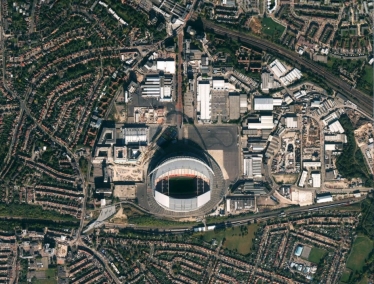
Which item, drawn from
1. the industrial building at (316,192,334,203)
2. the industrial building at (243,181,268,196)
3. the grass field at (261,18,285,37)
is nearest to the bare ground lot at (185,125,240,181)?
the industrial building at (243,181,268,196)

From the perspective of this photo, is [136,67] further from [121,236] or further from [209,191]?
[121,236]

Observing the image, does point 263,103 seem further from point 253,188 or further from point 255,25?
point 253,188

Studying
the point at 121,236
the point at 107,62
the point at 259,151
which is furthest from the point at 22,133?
the point at 259,151

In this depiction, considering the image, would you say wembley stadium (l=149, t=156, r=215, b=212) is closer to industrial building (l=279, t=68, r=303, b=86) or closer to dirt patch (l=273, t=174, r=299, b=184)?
dirt patch (l=273, t=174, r=299, b=184)

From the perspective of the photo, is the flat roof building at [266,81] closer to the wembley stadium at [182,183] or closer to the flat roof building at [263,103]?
the flat roof building at [263,103]

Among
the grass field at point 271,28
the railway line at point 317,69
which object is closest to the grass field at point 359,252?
the railway line at point 317,69
